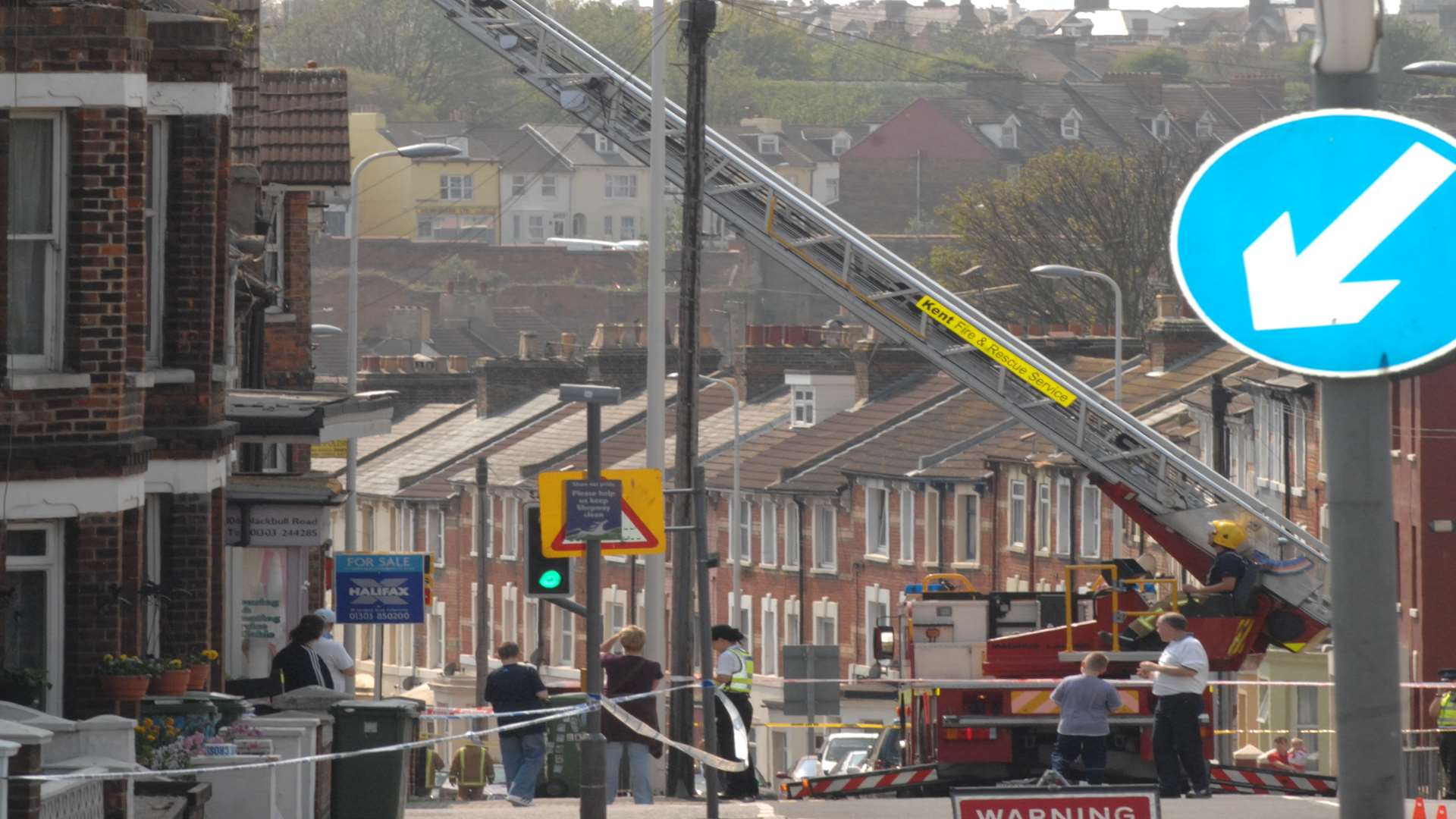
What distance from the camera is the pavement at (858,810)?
18734 mm

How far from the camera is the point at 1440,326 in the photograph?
4.41m

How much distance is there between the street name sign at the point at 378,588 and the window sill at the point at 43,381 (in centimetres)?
1115

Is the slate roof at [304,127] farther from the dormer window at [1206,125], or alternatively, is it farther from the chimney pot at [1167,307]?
the dormer window at [1206,125]

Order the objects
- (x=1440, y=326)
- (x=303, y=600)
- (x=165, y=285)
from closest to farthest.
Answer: (x=1440, y=326) → (x=165, y=285) → (x=303, y=600)

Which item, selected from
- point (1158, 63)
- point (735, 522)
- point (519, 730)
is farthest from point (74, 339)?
point (1158, 63)

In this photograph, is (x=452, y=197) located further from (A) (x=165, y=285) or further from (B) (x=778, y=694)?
(A) (x=165, y=285)

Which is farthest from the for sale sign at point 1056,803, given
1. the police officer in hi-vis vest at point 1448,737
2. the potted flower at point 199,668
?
the police officer in hi-vis vest at point 1448,737

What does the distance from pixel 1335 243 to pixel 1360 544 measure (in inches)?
20.5

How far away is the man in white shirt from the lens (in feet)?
67.0

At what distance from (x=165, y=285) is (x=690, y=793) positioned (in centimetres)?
802

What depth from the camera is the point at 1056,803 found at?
809cm

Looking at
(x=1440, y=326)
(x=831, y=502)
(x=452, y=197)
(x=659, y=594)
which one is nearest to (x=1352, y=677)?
(x=1440, y=326)

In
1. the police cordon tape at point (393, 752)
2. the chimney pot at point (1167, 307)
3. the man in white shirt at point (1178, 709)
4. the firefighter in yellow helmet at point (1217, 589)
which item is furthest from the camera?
the chimney pot at point (1167, 307)

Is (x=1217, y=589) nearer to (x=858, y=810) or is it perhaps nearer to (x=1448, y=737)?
(x=1448, y=737)
